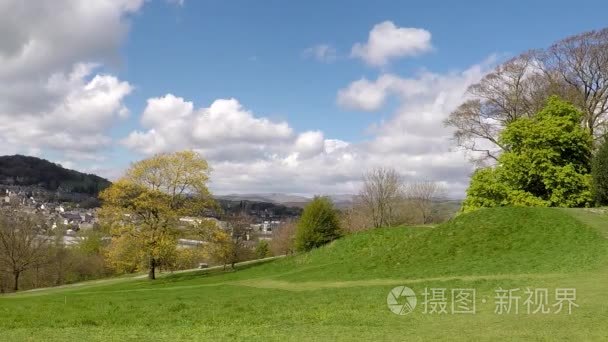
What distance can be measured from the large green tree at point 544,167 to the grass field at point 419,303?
5.74 m

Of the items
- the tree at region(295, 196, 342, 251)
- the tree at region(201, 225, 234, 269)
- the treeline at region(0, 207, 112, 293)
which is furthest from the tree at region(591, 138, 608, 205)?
the treeline at region(0, 207, 112, 293)

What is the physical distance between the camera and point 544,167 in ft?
113

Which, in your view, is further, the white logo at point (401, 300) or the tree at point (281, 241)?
the tree at point (281, 241)

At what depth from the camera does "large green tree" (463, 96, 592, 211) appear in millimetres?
33812

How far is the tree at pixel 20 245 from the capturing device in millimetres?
53906

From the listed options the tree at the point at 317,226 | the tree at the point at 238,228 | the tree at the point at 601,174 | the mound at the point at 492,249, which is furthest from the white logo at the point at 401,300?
the tree at the point at 238,228

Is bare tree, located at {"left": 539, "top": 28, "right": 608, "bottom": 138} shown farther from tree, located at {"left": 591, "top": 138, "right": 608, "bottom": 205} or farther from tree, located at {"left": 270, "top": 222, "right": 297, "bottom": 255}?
tree, located at {"left": 270, "top": 222, "right": 297, "bottom": 255}

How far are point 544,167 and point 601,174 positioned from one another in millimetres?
3733

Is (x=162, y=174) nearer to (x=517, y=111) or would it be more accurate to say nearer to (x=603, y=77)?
(x=517, y=111)

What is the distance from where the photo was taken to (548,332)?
9789 millimetres

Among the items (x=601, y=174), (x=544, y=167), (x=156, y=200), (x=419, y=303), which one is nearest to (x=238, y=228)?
(x=156, y=200)

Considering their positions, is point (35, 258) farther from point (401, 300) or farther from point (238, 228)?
point (401, 300)

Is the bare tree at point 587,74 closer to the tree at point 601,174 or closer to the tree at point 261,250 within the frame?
the tree at point 601,174

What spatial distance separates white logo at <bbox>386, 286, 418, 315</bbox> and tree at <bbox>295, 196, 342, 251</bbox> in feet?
97.1
